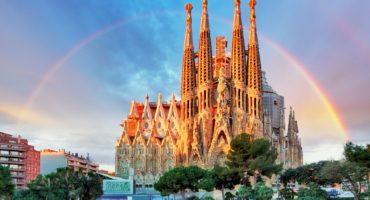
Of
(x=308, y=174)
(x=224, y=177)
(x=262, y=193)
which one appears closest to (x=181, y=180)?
(x=224, y=177)

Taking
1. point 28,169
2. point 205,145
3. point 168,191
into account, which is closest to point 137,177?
point 205,145

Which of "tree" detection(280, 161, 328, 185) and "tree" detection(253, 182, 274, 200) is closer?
"tree" detection(253, 182, 274, 200)

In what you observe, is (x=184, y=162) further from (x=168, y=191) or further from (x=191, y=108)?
(x=168, y=191)

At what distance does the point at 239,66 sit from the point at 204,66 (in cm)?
607

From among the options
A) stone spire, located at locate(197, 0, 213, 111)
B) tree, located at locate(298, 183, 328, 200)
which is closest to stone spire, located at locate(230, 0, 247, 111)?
stone spire, located at locate(197, 0, 213, 111)

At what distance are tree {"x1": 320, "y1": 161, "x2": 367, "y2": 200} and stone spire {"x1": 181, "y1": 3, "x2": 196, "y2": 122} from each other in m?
35.8

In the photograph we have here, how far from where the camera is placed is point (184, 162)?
8412 cm

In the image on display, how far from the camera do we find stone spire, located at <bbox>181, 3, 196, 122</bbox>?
86.6 metres

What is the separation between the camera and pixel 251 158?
190ft

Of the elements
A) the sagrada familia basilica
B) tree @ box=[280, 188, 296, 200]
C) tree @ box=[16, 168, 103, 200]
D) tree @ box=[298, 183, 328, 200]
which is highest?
the sagrada familia basilica

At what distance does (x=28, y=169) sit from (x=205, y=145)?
135 ft

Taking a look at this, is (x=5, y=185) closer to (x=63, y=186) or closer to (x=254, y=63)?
(x=63, y=186)

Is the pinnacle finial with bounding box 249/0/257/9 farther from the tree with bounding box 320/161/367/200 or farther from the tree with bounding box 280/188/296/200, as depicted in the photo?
the tree with bounding box 320/161/367/200

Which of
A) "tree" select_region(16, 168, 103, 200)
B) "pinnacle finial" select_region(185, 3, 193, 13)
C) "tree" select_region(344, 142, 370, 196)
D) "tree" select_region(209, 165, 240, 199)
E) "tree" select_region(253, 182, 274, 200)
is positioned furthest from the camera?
"pinnacle finial" select_region(185, 3, 193, 13)
